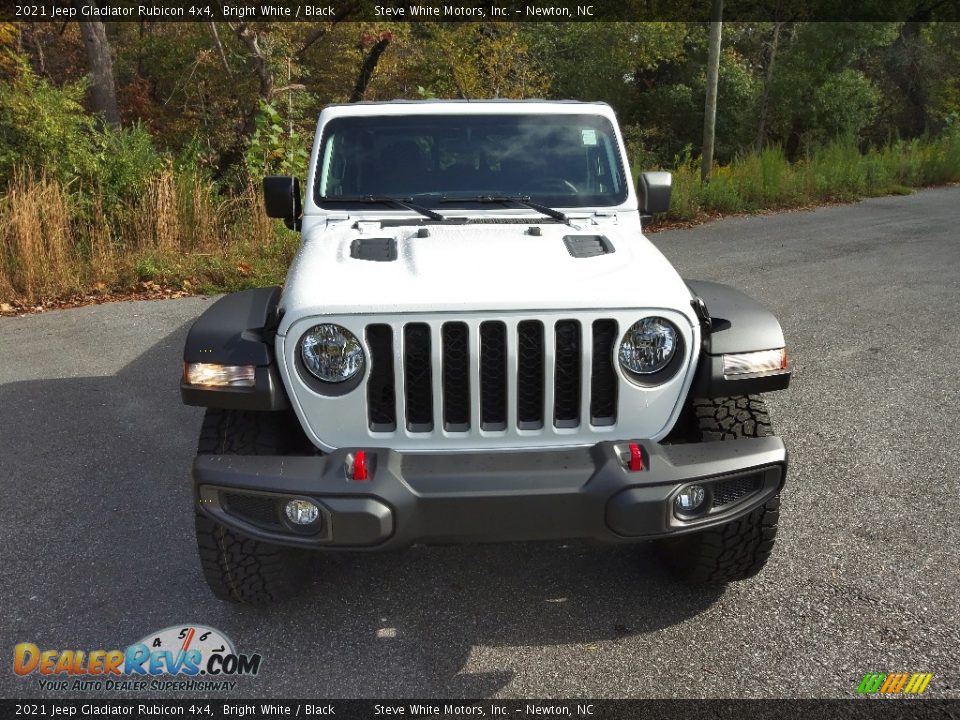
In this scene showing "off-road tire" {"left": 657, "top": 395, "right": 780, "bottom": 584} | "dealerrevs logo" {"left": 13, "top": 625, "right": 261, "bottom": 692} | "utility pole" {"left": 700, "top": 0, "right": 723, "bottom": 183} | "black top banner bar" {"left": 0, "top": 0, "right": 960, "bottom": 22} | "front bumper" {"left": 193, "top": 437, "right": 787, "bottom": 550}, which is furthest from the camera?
"black top banner bar" {"left": 0, "top": 0, "right": 960, "bottom": 22}

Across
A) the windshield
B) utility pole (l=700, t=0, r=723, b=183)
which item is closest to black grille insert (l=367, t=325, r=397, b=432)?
the windshield

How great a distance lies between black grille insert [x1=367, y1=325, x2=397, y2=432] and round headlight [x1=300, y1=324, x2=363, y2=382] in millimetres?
47

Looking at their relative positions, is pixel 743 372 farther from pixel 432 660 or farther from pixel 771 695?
pixel 432 660

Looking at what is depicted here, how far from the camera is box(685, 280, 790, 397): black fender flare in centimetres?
265

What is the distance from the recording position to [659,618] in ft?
9.61

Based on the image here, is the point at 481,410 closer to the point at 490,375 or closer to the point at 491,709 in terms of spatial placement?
the point at 490,375

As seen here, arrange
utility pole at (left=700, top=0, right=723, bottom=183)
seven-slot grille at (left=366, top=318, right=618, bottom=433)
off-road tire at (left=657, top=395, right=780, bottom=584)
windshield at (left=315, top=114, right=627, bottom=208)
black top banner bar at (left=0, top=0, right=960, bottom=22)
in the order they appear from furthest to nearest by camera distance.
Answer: black top banner bar at (left=0, top=0, right=960, bottom=22)
utility pole at (left=700, top=0, right=723, bottom=183)
windshield at (left=315, top=114, right=627, bottom=208)
off-road tire at (left=657, top=395, right=780, bottom=584)
seven-slot grille at (left=366, top=318, right=618, bottom=433)

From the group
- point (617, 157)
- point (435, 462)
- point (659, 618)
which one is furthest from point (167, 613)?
point (617, 157)

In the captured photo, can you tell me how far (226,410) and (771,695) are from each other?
195 cm

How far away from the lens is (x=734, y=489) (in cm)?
260

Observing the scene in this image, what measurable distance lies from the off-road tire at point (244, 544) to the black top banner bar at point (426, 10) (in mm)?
15221

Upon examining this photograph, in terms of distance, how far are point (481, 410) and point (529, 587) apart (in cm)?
89

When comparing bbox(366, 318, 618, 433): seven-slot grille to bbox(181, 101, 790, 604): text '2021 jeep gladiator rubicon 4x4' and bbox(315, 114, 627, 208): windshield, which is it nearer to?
bbox(181, 101, 790, 604): text '2021 jeep gladiator rubicon 4x4'

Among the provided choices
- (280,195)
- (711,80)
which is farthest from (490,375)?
(711,80)
